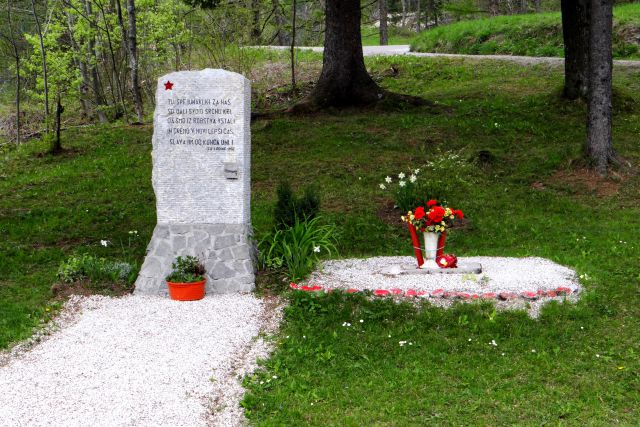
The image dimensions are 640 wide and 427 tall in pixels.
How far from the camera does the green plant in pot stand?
7.66 m

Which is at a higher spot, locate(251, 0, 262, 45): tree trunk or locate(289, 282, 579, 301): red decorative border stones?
locate(251, 0, 262, 45): tree trunk

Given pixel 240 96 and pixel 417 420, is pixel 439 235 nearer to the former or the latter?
pixel 240 96

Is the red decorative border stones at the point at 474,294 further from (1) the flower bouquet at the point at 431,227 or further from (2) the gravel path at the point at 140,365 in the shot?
(2) the gravel path at the point at 140,365

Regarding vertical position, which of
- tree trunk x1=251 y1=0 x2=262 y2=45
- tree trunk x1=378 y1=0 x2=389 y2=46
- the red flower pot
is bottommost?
the red flower pot

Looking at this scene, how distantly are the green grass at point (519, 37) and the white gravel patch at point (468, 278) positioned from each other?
50.7 feet

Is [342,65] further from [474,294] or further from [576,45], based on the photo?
[474,294]

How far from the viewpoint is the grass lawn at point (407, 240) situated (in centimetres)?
534

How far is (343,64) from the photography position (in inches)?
617

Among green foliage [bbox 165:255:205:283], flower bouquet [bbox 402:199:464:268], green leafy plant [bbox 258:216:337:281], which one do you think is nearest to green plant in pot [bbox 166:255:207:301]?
green foliage [bbox 165:255:205:283]

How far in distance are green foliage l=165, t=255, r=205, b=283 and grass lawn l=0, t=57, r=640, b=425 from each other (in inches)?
51.8

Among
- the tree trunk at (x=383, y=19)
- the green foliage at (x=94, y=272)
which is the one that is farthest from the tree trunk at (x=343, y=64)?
the tree trunk at (x=383, y=19)

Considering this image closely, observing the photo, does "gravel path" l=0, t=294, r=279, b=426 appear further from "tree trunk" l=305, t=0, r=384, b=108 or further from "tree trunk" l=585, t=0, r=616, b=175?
"tree trunk" l=305, t=0, r=384, b=108

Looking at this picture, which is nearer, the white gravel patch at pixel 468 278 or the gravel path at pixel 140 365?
the gravel path at pixel 140 365

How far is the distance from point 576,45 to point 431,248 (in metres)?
8.96
